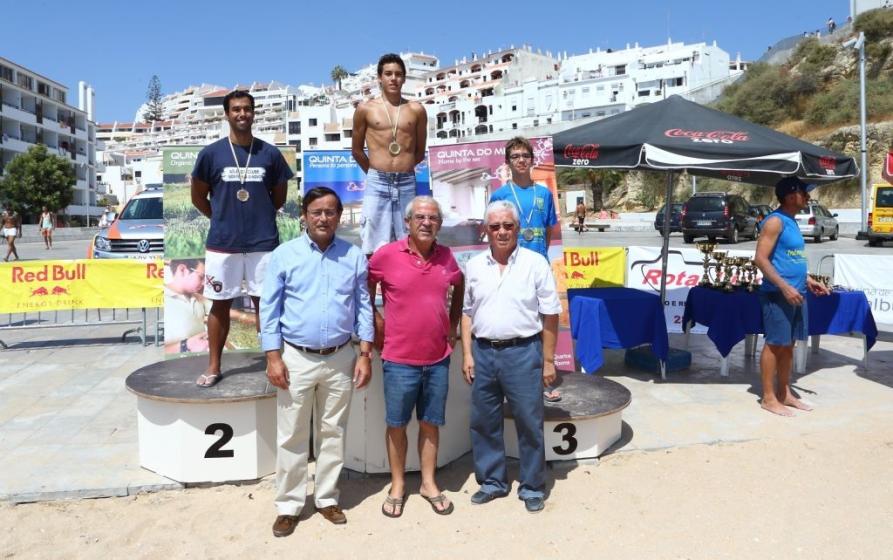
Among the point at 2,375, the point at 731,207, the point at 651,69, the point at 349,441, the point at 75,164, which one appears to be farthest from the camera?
the point at 651,69

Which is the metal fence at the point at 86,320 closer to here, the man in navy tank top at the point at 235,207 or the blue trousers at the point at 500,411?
the man in navy tank top at the point at 235,207

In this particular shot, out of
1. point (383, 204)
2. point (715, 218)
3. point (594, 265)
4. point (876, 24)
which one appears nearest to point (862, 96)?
point (715, 218)

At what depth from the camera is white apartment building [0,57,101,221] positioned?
5670 centimetres

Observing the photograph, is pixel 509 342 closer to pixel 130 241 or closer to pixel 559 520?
pixel 559 520

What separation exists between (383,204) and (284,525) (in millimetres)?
2390

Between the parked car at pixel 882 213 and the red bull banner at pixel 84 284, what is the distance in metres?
23.4

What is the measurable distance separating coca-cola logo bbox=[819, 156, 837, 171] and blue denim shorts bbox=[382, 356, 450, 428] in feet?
14.9

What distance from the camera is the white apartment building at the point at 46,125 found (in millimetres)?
56697

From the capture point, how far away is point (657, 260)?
29.4 ft

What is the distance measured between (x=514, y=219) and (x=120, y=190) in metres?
109

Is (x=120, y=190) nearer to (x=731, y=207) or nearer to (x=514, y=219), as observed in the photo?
(x=731, y=207)

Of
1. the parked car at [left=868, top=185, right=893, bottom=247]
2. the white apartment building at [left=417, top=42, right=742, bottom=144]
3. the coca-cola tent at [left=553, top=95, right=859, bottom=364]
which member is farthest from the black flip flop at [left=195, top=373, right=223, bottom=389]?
the white apartment building at [left=417, top=42, right=742, bottom=144]

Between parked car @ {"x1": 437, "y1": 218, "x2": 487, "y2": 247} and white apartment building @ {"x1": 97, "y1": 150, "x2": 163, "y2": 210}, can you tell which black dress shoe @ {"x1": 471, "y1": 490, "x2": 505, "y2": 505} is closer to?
parked car @ {"x1": 437, "y1": 218, "x2": 487, "y2": 247}

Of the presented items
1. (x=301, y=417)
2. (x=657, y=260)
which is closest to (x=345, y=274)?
(x=301, y=417)
